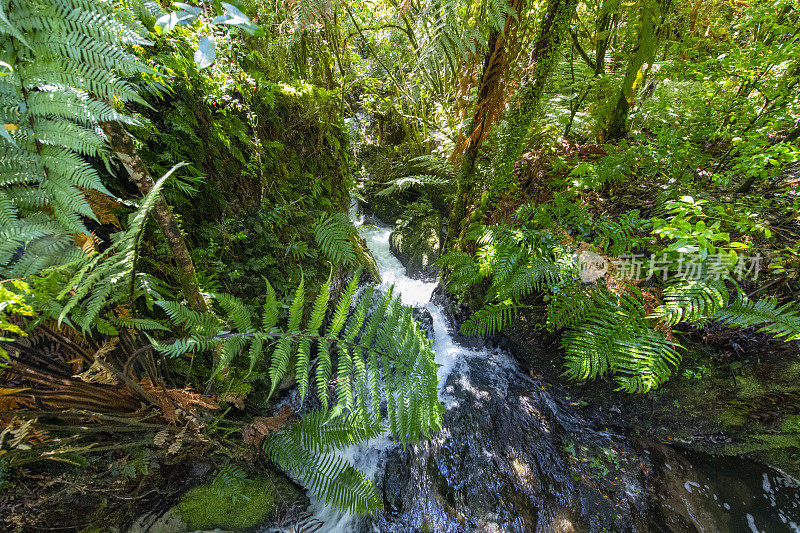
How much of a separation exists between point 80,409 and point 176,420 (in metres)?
0.41

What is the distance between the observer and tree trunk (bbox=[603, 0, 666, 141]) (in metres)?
2.83

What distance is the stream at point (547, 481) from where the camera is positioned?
85.9 inches

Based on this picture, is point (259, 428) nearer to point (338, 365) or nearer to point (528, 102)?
point (338, 365)

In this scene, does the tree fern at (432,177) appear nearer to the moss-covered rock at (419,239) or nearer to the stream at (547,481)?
the moss-covered rock at (419,239)

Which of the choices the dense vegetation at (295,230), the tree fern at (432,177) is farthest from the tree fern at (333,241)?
the tree fern at (432,177)

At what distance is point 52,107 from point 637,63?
4.40 meters

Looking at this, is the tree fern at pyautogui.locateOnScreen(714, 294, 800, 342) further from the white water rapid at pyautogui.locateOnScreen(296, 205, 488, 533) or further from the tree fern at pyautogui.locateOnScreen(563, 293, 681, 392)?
the white water rapid at pyautogui.locateOnScreen(296, 205, 488, 533)

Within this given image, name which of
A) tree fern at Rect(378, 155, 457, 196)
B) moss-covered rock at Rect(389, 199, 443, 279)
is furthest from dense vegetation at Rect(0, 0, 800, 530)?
tree fern at Rect(378, 155, 457, 196)

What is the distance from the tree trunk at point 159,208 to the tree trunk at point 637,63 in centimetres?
411

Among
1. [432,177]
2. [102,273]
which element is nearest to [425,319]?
[432,177]

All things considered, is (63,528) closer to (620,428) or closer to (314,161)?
(314,161)

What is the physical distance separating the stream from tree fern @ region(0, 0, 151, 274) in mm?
2293

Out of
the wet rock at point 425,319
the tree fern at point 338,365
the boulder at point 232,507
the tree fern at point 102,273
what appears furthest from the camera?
the wet rock at point 425,319

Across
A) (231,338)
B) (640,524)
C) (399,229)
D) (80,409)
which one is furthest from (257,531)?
(399,229)
